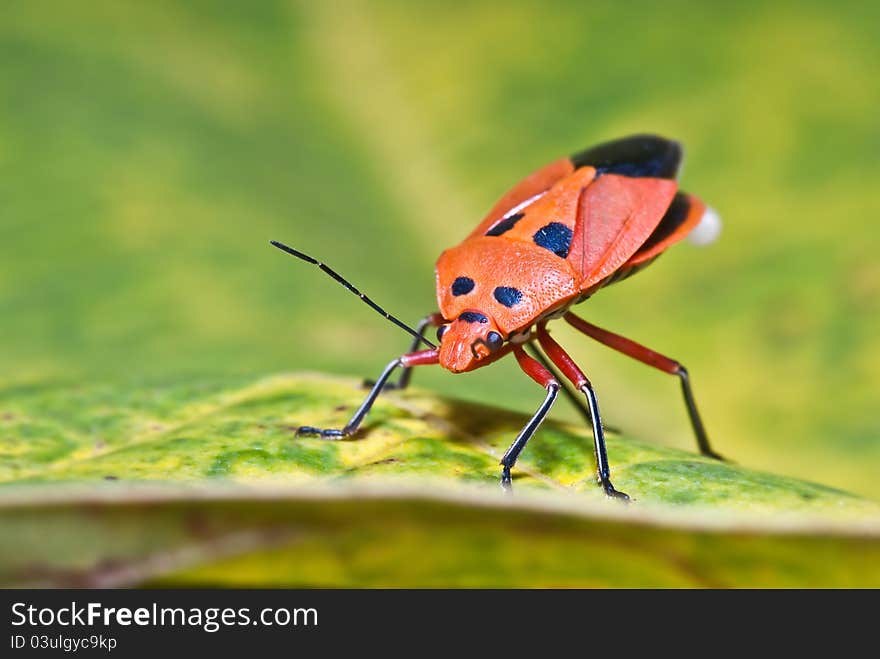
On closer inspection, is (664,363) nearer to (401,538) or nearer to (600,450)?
(600,450)

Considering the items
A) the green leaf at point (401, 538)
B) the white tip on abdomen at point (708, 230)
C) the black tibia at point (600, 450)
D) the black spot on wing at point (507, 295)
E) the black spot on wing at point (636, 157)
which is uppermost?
the black spot on wing at point (636, 157)

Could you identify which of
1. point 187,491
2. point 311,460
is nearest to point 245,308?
point 311,460

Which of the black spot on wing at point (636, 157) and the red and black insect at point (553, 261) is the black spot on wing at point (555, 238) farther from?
the black spot on wing at point (636, 157)

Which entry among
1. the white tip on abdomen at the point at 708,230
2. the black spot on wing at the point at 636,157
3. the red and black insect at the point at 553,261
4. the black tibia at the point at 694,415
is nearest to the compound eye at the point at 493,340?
the red and black insect at the point at 553,261

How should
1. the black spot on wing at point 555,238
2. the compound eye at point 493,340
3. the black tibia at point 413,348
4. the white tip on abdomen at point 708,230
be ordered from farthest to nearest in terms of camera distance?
the white tip on abdomen at point 708,230, the black tibia at point 413,348, the black spot on wing at point 555,238, the compound eye at point 493,340

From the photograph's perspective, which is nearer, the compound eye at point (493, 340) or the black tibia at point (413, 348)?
the compound eye at point (493, 340)

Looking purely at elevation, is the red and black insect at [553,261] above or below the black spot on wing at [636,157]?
below

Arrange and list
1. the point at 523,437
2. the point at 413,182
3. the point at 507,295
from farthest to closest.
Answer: the point at 413,182, the point at 507,295, the point at 523,437

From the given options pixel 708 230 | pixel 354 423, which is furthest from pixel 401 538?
pixel 708 230
